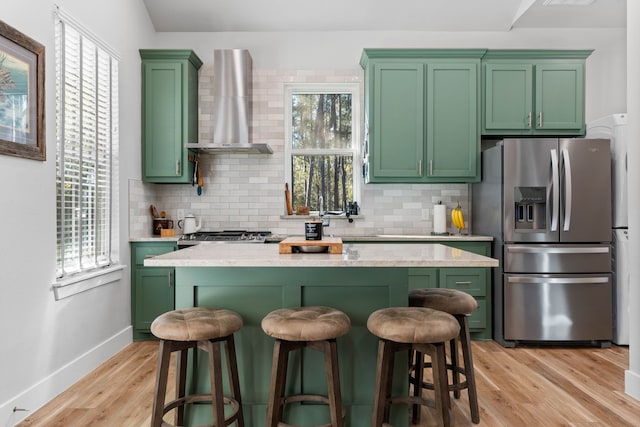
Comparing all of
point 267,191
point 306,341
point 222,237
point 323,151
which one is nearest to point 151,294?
point 222,237

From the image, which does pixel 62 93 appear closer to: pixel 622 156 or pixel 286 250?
pixel 286 250

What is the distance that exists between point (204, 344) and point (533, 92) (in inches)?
151

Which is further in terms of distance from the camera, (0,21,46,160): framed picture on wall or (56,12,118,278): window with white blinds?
(56,12,118,278): window with white blinds

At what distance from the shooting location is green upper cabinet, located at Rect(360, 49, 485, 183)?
13.9 feet

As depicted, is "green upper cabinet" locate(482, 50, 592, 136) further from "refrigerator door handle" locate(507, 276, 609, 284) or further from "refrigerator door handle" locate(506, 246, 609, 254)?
"refrigerator door handle" locate(507, 276, 609, 284)

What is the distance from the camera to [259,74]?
4.64 metres

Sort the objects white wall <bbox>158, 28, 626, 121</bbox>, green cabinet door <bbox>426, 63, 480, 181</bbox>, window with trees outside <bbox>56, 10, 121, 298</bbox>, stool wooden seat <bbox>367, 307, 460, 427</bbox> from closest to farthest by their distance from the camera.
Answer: stool wooden seat <bbox>367, 307, 460, 427</bbox>
window with trees outside <bbox>56, 10, 121, 298</bbox>
green cabinet door <bbox>426, 63, 480, 181</bbox>
white wall <bbox>158, 28, 626, 121</bbox>

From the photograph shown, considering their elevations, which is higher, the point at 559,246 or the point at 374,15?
the point at 374,15

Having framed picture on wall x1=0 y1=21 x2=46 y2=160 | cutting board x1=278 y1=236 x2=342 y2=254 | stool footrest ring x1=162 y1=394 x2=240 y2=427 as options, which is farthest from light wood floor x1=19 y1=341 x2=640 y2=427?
framed picture on wall x1=0 y1=21 x2=46 y2=160

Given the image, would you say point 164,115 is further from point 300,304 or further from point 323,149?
point 300,304

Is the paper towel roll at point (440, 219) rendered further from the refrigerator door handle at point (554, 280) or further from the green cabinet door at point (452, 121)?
the refrigerator door handle at point (554, 280)

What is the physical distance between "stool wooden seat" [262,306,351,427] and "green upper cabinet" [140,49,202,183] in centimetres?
274

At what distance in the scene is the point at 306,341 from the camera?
1.99m

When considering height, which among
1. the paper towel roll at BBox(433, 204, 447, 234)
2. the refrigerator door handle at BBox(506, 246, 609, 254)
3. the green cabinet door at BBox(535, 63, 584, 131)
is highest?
the green cabinet door at BBox(535, 63, 584, 131)
